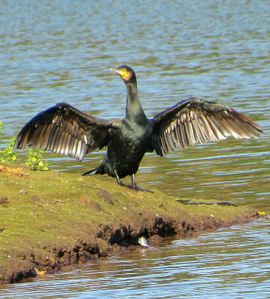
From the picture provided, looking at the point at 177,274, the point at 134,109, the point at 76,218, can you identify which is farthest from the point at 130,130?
the point at 177,274

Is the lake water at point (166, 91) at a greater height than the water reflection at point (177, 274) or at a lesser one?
greater

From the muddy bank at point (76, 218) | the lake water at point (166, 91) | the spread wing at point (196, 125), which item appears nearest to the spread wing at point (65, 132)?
the muddy bank at point (76, 218)

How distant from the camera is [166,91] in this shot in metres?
24.5

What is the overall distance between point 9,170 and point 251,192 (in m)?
3.41

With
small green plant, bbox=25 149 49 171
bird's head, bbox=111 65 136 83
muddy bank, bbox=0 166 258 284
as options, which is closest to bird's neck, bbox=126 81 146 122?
bird's head, bbox=111 65 136 83

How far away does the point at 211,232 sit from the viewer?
41.7ft

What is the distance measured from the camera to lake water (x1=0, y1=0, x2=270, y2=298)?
1031 centimetres

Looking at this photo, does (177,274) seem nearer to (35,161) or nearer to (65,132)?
(65,132)

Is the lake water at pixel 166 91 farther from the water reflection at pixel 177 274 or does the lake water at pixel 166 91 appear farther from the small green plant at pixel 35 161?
the small green plant at pixel 35 161

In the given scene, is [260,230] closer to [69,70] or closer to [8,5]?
[69,70]

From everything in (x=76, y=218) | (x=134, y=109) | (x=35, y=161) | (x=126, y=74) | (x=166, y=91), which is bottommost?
(x=76, y=218)

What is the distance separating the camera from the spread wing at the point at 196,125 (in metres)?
13.2

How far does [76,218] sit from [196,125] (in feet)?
7.95

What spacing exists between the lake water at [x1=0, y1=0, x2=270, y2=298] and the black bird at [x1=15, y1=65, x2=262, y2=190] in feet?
3.33
